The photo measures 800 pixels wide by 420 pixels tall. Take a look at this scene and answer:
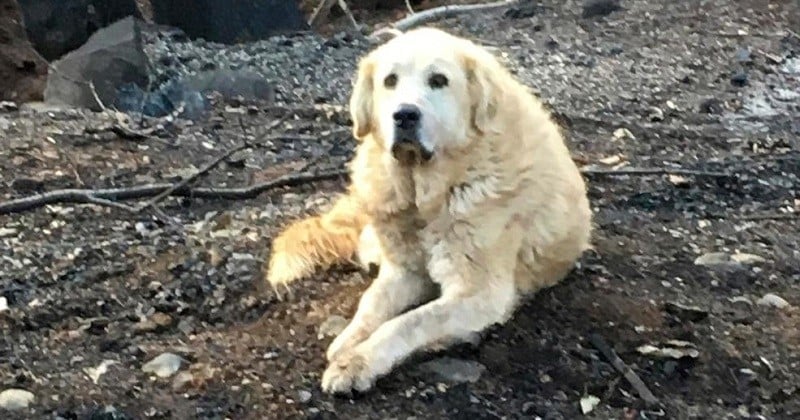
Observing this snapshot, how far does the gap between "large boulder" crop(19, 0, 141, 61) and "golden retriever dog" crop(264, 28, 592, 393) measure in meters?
4.74

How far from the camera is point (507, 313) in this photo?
386cm

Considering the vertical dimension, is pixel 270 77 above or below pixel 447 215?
below

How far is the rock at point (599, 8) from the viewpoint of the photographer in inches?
375

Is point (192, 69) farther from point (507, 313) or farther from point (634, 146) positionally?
point (507, 313)

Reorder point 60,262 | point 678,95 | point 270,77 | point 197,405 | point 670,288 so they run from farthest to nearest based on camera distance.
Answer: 1. point 270,77
2. point 678,95
3. point 60,262
4. point 670,288
5. point 197,405

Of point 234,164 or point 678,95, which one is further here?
point 678,95

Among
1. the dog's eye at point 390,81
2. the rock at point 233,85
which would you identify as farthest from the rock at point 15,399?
the rock at point 233,85

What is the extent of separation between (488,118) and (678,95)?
3.78m

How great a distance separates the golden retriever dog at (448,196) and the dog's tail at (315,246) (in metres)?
0.22

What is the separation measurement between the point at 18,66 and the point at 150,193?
3.59 m

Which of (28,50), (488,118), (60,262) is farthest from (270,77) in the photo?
(488,118)

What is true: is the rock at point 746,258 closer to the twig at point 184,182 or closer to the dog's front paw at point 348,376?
the dog's front paw at point 348,376

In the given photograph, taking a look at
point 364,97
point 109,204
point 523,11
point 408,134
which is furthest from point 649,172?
point 523,11

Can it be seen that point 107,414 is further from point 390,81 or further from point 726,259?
point 726,259
